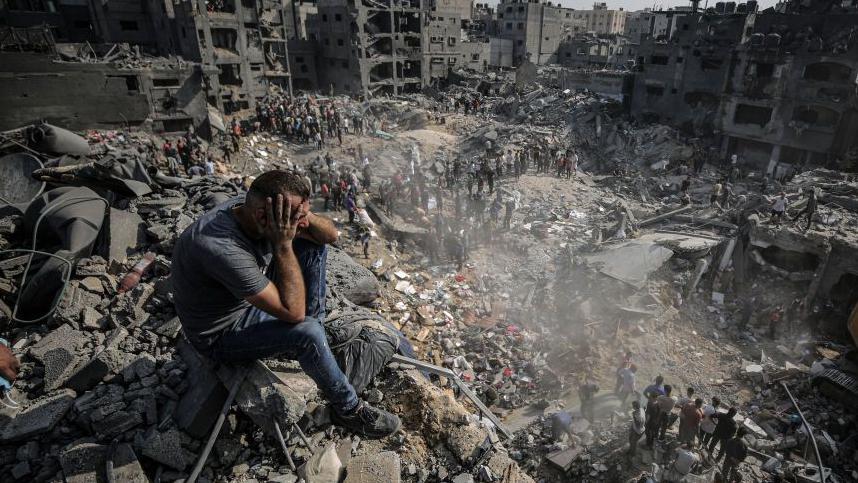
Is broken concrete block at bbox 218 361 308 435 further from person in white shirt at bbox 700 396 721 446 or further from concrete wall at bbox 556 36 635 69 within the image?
concrete wall at bbox 556 36 635 69

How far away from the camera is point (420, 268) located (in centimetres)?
1224

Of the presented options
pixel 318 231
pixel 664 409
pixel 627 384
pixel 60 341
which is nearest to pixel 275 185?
pixel 318 231

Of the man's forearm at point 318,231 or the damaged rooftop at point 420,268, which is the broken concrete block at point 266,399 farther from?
the man's forearm at point 318,231

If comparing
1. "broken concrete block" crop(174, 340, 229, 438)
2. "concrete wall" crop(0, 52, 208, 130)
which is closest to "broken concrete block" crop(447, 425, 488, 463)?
"broken concrete block" crop(174, 340, 229, 438)

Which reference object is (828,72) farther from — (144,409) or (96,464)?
(96,464)

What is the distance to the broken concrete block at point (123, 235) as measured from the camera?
6.07 m

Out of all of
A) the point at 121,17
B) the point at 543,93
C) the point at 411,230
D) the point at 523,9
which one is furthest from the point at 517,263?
the point at 523,9

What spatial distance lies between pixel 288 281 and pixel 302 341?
45 cm

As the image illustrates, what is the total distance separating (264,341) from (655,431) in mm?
6897

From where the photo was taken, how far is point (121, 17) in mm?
29125

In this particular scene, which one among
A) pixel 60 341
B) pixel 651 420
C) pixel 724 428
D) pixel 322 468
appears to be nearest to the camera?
pixel 322 468

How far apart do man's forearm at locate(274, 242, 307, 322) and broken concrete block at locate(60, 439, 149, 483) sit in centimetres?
149

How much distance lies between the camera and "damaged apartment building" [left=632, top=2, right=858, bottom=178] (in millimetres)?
22281

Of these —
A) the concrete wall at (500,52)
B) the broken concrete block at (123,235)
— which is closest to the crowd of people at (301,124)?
the broken concrete block at (123,235)
